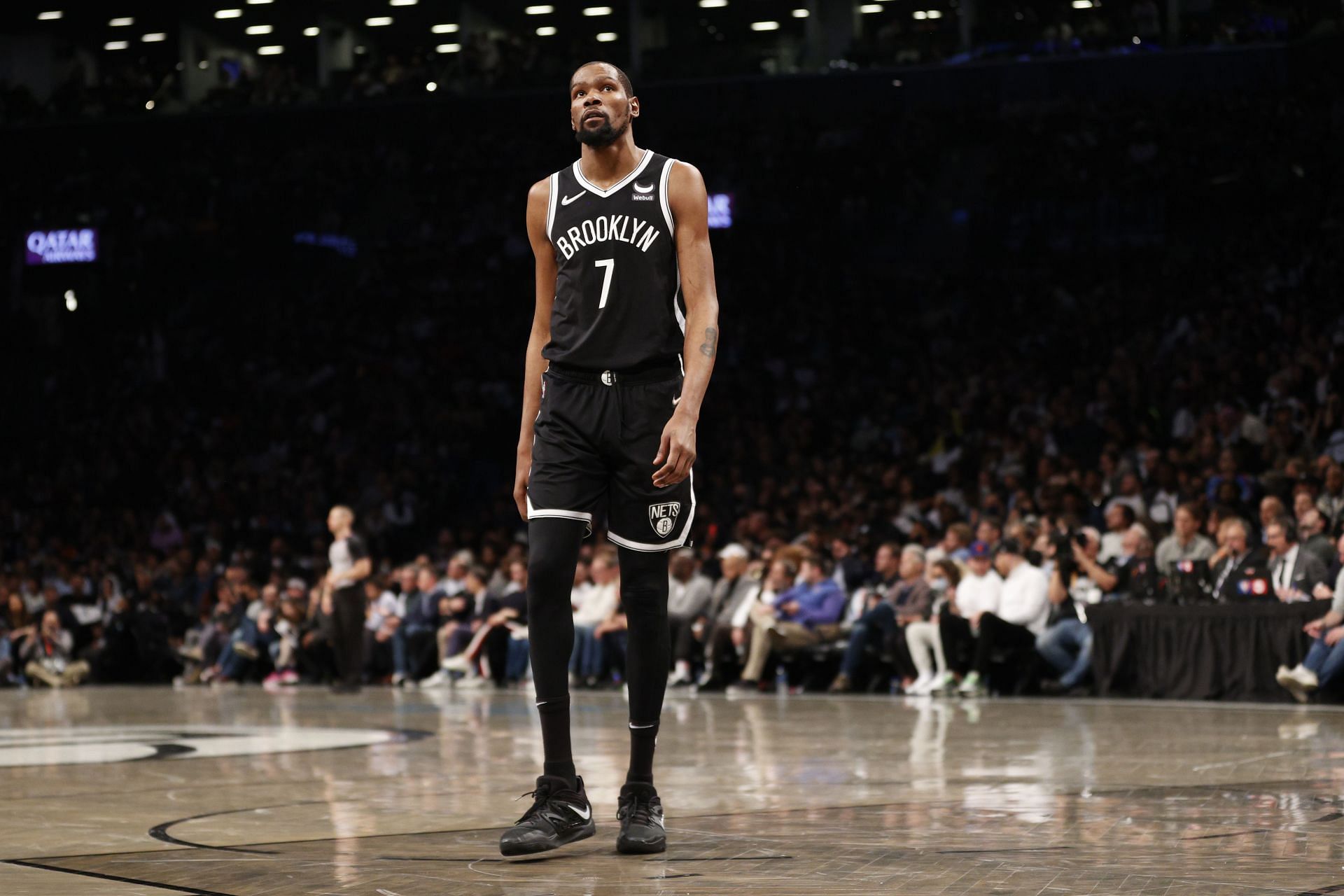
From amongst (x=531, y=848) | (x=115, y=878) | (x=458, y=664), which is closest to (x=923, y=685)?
(x=458, y=664)

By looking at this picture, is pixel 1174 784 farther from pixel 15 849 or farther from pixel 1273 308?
pixel 1273 308

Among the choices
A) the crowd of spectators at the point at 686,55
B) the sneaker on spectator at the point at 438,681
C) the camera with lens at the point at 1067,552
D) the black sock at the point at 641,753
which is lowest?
the sneaker on spectator at the point at 438,681

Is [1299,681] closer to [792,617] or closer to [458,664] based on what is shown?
[792,617]

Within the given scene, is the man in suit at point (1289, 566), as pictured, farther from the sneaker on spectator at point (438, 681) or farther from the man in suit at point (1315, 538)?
the sneaker on spectator at point (438, 681)

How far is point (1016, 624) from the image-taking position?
39.2ft

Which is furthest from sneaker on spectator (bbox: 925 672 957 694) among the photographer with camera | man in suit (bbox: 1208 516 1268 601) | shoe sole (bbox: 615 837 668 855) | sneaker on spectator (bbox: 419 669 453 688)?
shoe sole (bbox: 615 837 668 855)

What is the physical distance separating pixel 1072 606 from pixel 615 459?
26.3ft

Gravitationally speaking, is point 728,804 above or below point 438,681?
above

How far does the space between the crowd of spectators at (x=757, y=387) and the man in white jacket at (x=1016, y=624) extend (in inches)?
0.8

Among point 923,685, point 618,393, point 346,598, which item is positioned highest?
point 618,393

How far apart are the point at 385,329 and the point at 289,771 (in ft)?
59.0

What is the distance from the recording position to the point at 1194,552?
38.4ft

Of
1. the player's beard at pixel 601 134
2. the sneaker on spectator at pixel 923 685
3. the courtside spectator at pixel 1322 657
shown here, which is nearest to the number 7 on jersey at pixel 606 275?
the player's beard at pixel 601 134

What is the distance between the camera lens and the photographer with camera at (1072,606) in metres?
11.6
